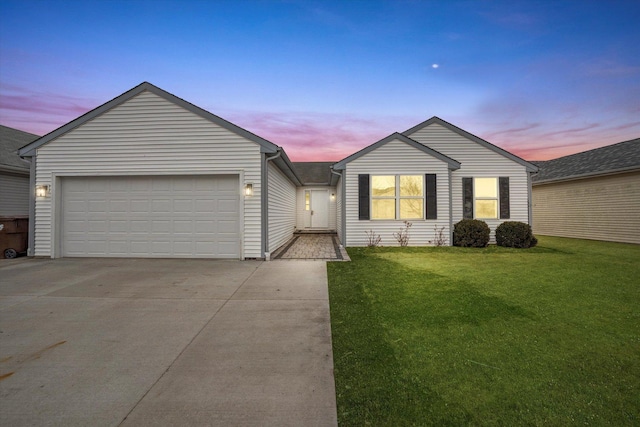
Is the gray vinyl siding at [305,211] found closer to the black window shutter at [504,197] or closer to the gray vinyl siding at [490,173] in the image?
the gray vinyl siding at [490,173]

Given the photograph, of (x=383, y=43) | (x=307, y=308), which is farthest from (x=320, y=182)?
(x=307, y=308)

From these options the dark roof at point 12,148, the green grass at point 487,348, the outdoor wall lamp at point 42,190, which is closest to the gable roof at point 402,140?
the green grass at point 487,348

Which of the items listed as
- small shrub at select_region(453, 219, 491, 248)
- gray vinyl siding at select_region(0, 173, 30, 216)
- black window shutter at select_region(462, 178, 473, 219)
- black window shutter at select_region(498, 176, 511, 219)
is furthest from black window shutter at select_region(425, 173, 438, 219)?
gray vinyl siding at select_region(0, 173, 30, 216)

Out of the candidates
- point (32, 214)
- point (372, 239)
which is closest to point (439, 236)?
point (372, 239)

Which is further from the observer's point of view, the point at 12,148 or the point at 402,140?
the point at 12,148

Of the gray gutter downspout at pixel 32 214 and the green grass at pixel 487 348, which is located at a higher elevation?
the gray gutter downspout at pixel 32 214

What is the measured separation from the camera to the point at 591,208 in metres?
12.8

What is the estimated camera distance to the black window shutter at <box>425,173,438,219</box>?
10453 mm

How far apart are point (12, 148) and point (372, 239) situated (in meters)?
15.3

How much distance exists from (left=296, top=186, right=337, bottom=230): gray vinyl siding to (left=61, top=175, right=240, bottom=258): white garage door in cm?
968

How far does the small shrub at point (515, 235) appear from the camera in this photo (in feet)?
34.3

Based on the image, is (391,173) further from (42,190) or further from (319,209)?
(42,190)

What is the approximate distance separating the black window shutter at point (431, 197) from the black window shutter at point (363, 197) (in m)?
2.29

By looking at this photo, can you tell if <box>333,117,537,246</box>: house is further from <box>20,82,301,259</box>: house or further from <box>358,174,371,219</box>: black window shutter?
<box>20,82,301,259</box>: house
